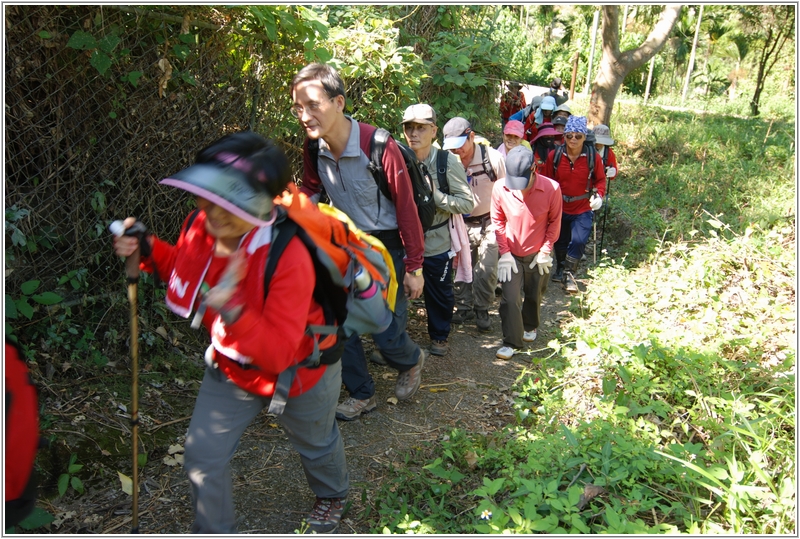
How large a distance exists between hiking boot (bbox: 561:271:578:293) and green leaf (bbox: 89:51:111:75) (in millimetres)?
5231

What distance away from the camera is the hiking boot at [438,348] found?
532 cm

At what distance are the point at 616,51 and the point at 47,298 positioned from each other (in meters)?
10.7

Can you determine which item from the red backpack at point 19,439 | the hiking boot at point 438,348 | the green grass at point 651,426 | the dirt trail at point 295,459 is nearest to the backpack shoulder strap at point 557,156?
the green grass at point 651,426

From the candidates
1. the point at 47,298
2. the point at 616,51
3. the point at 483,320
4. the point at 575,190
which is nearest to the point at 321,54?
the point at 47,298

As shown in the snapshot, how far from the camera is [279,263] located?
2275mm

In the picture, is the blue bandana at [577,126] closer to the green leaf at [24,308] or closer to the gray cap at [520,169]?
the gray cap at [520,169]

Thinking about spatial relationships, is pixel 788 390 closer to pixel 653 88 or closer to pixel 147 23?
pixel 147 23

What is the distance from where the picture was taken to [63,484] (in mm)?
3195

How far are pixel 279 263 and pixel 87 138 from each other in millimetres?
2205

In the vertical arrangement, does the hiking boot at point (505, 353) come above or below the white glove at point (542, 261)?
below

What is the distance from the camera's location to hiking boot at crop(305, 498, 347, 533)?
118 inches

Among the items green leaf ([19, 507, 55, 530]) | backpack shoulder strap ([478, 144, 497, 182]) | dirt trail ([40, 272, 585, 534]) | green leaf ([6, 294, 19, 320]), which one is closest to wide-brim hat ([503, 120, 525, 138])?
backpack shoulder strap ([478, 144, 497, 182])

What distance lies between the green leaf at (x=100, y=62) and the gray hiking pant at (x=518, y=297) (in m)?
3.34

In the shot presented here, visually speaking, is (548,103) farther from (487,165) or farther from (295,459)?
(295,459)
